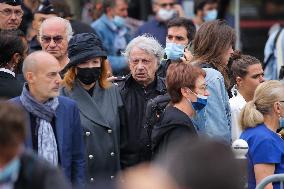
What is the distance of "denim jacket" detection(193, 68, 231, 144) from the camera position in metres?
7.95

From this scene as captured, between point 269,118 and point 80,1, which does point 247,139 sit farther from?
point 80,1

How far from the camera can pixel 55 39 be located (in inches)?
353

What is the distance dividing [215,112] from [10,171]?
3.31m

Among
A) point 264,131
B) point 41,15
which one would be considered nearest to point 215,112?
point 264,131

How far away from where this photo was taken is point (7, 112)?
16.2 feet

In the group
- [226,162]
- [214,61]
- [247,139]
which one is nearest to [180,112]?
[247,139]

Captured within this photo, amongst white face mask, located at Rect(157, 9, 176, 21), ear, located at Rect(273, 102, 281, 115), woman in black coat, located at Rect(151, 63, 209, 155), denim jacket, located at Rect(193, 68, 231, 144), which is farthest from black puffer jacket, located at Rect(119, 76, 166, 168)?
white face mask, located at Rect(157, 9, 176, 21)

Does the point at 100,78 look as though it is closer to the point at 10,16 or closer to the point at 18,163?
the point at 10,16

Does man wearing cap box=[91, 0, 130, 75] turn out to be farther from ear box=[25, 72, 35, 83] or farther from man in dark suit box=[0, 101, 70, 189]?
man in dark suit box=[0, 101, 70, 189]

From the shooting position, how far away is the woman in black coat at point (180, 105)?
729cm

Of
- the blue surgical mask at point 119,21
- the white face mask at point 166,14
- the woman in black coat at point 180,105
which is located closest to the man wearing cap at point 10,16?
the woman in black coat at point 180,105

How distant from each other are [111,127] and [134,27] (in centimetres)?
745

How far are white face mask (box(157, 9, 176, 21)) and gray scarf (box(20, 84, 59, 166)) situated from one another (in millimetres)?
6317

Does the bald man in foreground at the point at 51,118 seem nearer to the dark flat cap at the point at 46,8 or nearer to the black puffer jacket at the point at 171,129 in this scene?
the black puffer jacket at the point at 171,129
